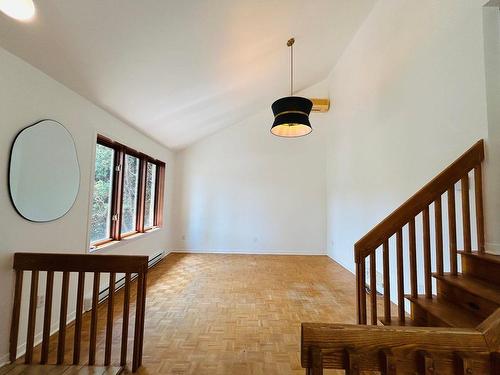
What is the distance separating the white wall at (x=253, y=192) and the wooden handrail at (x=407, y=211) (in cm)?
418

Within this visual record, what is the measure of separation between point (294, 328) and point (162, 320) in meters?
1.35

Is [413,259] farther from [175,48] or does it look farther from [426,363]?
[175,48]

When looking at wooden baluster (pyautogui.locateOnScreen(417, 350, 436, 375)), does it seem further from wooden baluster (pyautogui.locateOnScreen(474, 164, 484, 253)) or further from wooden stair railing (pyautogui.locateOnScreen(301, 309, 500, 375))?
wooden baluster (pyautogui.locateOnScreen(474, 164, 484, 253))

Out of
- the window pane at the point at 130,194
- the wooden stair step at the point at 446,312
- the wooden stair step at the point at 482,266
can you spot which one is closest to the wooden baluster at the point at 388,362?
the wooden stair step at the point at 446,312

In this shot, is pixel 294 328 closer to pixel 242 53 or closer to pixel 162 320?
pixel 162 320

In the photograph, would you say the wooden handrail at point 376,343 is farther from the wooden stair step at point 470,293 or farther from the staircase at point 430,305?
the wooden stair step at point 470,293

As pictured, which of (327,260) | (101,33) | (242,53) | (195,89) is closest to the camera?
(101,33)

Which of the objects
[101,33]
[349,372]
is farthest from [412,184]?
[101,33]

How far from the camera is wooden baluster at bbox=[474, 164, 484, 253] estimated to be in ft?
5.65

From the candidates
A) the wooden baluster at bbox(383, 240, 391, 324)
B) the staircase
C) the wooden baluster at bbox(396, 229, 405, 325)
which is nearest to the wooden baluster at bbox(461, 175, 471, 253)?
the staircase

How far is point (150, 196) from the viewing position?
200 inches

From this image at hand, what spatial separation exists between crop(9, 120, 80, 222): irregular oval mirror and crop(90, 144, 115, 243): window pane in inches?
24.3

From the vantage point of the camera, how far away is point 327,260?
524cm

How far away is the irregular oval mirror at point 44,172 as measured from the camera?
1.89 metres
